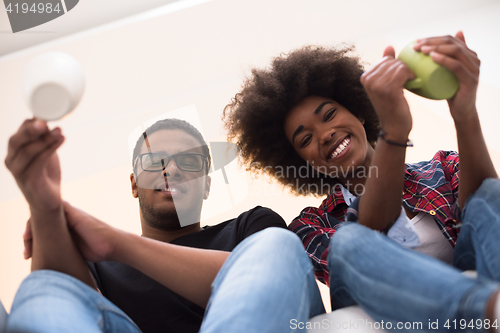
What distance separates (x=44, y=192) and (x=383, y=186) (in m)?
0.66

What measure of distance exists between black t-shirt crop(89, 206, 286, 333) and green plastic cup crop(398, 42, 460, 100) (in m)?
0.51

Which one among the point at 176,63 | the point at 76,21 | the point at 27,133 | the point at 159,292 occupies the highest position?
the point at 76,21

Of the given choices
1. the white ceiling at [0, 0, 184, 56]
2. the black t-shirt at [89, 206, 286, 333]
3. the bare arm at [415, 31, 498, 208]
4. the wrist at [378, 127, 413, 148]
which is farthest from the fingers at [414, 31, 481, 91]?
the white ceiling at [0, 0, 184, 56]

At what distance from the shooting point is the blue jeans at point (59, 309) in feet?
1.92

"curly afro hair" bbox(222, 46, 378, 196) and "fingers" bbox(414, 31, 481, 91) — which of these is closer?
"fingers" bbox(414, 31, 481, 91)

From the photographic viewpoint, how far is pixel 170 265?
830 millimetres

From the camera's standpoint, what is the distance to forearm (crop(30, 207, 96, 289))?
2.51 feet

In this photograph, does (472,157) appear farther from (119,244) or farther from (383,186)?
(119,244)

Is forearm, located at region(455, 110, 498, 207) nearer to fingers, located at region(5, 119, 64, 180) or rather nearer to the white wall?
fingers, located at region(5, 119, 64, 180)

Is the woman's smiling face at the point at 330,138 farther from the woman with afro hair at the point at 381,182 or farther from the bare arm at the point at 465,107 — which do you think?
the bare arm at the point at 465,107

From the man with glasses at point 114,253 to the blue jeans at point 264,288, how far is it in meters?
0.15

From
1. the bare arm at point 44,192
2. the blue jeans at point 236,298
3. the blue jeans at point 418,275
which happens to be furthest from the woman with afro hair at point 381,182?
the bare arm at point 44,192

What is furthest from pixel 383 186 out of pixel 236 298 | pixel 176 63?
pixel 176 63

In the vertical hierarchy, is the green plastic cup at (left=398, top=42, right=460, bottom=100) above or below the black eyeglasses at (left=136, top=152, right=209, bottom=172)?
above
